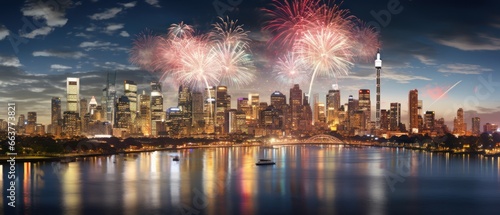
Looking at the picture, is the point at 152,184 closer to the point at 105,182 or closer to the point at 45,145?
the point at 105,182

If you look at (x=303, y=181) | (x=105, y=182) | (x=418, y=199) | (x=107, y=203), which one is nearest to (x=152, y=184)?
(x=105, y=182)

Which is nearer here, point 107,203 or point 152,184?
point 107,203

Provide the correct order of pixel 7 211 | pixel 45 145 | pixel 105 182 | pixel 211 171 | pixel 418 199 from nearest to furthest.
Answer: pixel 7 211 < pixel 418 199 < pixel 105 182 < pixel 211 171 < pixel 45 145

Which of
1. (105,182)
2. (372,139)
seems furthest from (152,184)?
(372,139)

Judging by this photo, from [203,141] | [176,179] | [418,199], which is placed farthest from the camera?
[203,141]

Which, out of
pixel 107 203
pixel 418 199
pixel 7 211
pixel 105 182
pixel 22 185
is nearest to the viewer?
pixel 7 211

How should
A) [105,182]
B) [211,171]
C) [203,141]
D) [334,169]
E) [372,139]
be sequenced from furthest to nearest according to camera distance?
[372,139], [203,141], [334,169], [211,171], [105,182]

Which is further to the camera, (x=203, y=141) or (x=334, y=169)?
(x=203, y=141)

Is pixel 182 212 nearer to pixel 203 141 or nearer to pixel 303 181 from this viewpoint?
pixel 303 181
